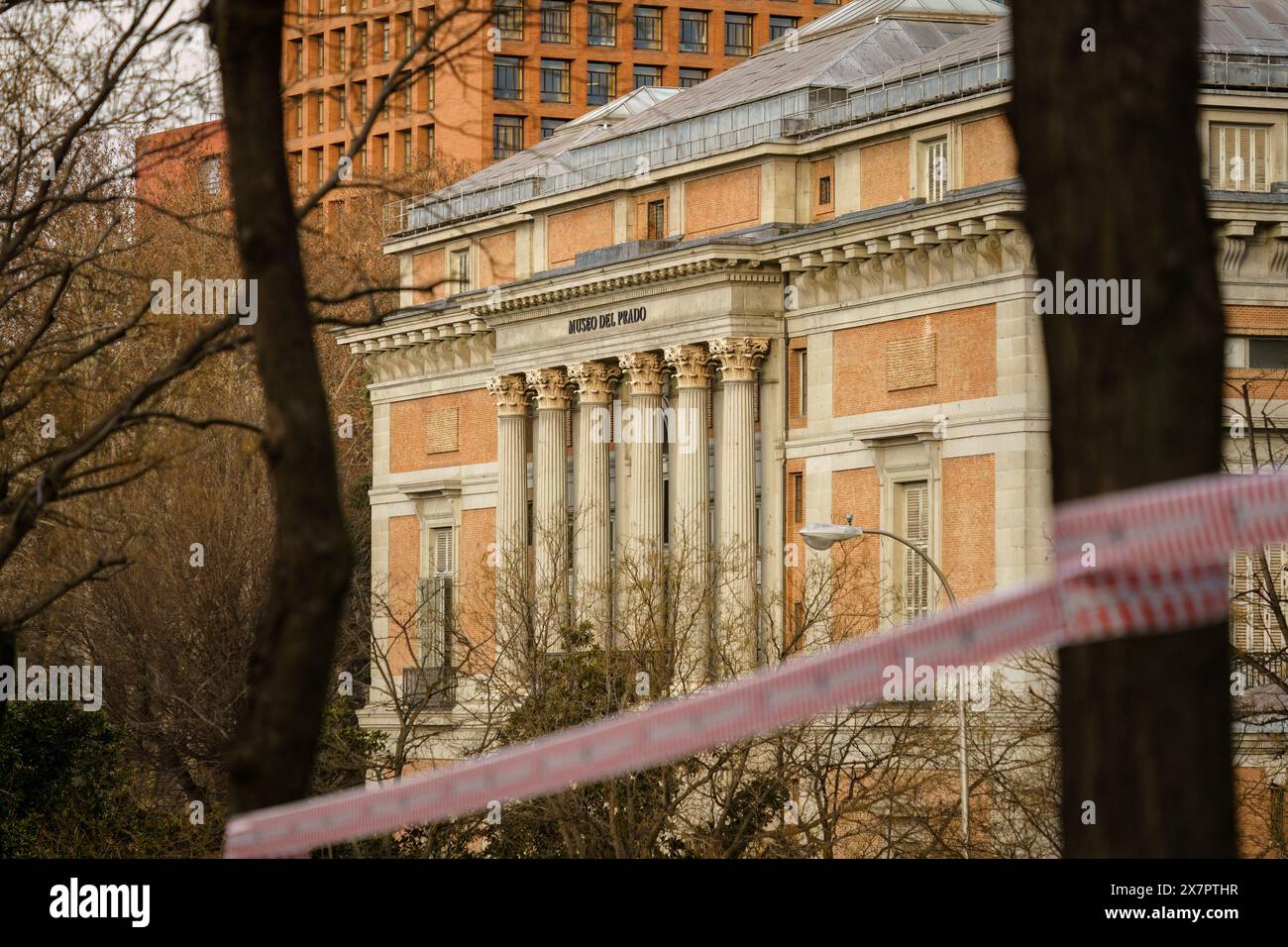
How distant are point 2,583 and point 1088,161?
53.8 meters

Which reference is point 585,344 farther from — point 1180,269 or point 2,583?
point 1180,269

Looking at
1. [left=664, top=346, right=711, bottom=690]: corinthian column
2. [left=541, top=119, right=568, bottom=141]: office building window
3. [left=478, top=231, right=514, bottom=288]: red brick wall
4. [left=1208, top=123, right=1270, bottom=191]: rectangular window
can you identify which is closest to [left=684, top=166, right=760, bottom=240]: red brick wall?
[left=664, top=346, right=711, bottom=690]: corinthian column

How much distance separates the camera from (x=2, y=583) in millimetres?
58469

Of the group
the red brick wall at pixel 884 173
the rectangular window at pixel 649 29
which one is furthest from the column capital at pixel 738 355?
the rectangular window at pixel 649 29

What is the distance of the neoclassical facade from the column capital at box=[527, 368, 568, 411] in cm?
9

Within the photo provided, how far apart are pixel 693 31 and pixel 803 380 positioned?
2767 inches

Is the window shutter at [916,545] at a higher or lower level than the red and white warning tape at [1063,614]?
higher

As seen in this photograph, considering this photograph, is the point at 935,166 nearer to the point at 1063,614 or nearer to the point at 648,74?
the point at 1063,614

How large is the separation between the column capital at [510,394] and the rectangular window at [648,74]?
189 ft

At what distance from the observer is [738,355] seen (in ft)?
205

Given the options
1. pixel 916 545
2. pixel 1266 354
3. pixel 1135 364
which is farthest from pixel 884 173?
pixel 1135 364

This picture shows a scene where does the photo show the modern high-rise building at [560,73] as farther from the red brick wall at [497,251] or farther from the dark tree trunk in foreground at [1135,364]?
the dark tree trunk in foreground at [1135,364]

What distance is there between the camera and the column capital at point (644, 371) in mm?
66188
